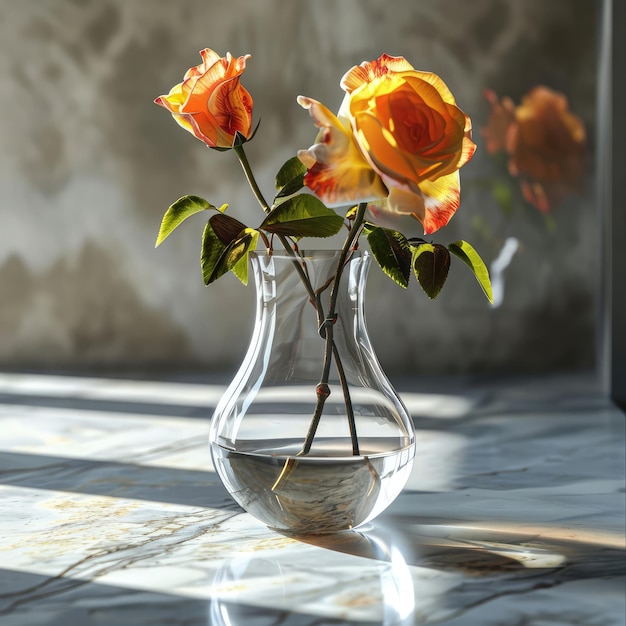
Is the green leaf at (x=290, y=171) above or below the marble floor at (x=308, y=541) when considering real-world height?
above

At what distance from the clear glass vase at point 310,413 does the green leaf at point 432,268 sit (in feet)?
0.16

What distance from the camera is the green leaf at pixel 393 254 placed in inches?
20.1

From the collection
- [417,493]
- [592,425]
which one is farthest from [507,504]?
[592,425]

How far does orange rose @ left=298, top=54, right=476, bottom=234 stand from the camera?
437 mm

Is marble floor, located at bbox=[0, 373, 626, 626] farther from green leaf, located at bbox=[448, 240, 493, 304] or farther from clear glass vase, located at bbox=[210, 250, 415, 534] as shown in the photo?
green leaf, located at bbox=[448, 240, 493, 304]

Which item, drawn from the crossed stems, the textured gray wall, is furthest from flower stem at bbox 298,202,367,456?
the textured gray wall

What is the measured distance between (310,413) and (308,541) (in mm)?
98

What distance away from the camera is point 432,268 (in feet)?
1.65

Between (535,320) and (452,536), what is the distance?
938 millimetres

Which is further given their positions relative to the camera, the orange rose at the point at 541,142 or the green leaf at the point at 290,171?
the orange rose at the point at 541,142

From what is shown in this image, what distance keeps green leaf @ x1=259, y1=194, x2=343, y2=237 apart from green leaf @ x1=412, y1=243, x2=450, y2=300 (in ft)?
0.17

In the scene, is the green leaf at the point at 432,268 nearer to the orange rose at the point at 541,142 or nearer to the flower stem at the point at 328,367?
the flower stem at the point at 328,367

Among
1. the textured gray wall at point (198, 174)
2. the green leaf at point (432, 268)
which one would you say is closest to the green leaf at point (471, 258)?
the green leaf at point (432, 268)

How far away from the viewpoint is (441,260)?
1.66ft
